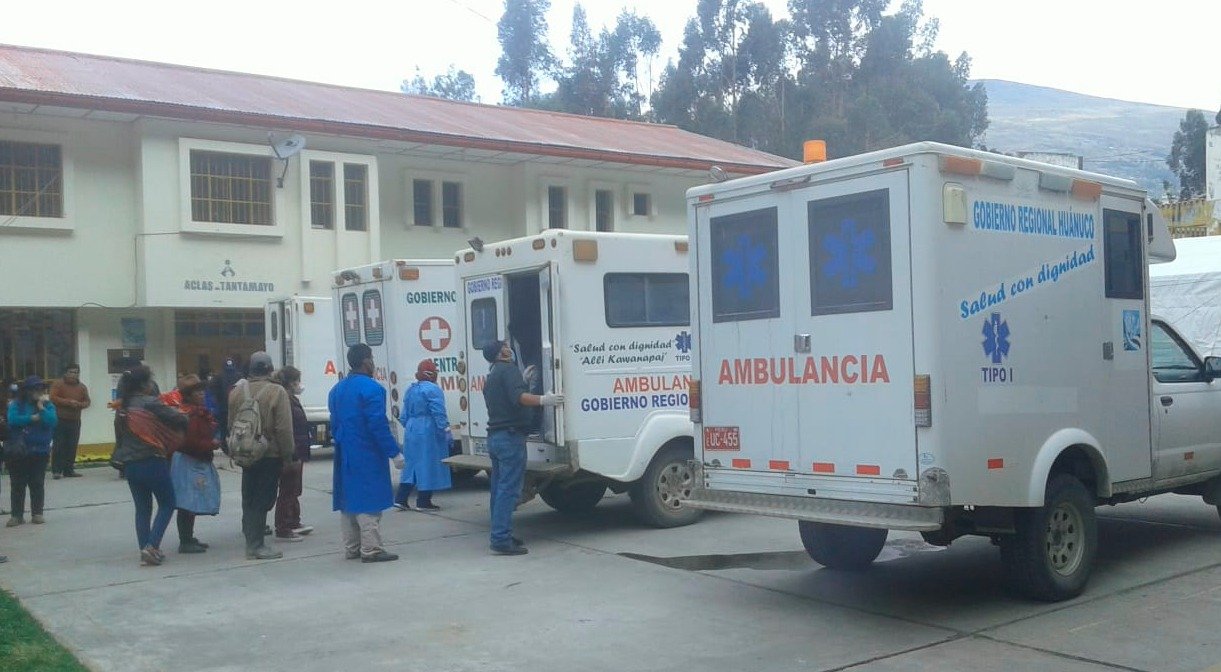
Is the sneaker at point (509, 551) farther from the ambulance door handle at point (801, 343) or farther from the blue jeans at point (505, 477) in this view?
the ambulance door handle at point (801, 343)

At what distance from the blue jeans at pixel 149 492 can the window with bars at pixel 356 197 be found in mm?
13840

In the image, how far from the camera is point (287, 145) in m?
21.5

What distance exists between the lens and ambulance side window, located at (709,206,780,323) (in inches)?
305

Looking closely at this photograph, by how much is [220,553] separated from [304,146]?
1301 cm

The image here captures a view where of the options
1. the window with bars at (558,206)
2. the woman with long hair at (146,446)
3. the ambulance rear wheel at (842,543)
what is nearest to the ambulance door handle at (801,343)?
the ambulance rear wheel at (842,543)

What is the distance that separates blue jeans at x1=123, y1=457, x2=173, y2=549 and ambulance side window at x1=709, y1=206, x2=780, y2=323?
5.01 meters

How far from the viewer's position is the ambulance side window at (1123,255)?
8.17 meters

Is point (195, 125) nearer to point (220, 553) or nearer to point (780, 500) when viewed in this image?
point (220, 553)

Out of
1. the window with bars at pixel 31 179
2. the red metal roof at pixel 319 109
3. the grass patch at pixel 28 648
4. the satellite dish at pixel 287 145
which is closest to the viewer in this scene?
the grass patch at pixel 28 648

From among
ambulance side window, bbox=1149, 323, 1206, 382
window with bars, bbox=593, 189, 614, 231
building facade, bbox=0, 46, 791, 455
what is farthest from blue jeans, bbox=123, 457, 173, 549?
window with bars, bbox=593, 189, 614, 231

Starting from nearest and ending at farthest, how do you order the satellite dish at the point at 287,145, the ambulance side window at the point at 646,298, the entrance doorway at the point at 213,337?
the ambulance side window at the point at 646,298
the satellite dish at the point at 287,145
the entrance doorway at the point at 213,337

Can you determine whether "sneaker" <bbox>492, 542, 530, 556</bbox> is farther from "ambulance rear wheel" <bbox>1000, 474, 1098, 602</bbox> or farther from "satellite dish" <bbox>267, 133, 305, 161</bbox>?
"satellite dish" <bbox>267, 133, 305, 161</bbox>

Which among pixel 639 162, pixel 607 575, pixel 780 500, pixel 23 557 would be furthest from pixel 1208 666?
pixel 639 162

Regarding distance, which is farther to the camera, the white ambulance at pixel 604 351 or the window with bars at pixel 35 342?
the window with bars at pixel 35 342
